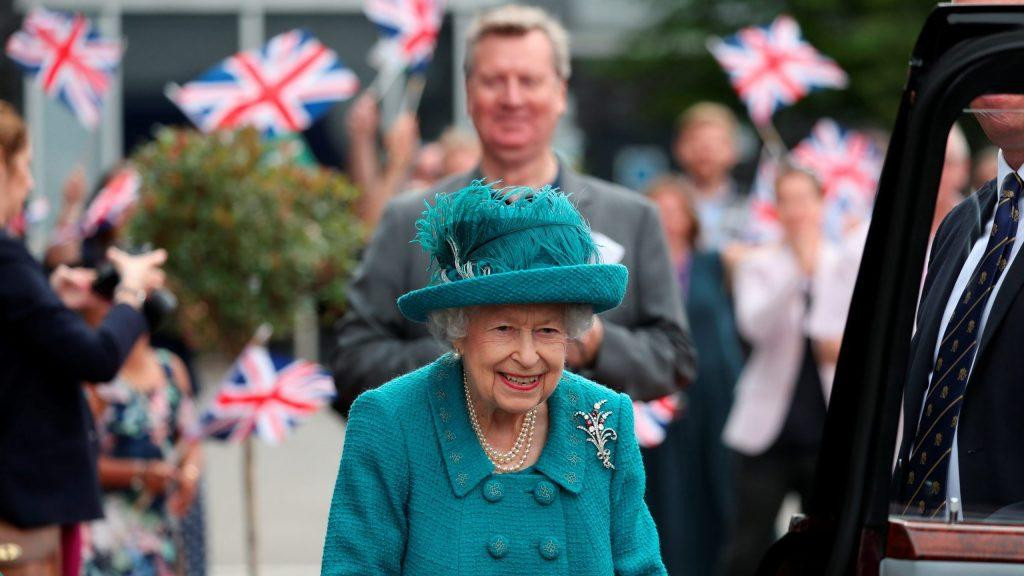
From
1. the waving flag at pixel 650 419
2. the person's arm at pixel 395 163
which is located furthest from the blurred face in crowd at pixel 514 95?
the person's arm at pixel 395 163

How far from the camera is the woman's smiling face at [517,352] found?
291cm

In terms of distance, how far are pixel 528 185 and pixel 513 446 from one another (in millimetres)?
1747

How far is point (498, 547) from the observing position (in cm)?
287

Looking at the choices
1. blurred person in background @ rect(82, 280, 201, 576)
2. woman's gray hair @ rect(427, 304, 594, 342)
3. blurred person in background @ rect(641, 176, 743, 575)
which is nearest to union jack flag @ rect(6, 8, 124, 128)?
blurred person in background @ rect(82, 280, 201, 576)

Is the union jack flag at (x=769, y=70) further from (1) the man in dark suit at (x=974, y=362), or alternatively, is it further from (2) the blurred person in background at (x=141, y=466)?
(1) the man in dark suit at (x=974, y=362)

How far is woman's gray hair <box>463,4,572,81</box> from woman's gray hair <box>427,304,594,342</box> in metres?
1.95

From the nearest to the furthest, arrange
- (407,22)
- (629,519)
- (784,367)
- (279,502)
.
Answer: (629,519) → (784,367) → (407,22) → (279,502)

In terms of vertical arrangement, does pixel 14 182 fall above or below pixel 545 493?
above

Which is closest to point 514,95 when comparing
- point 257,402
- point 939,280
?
point 939,280

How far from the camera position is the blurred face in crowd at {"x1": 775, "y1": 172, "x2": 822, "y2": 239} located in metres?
8.62

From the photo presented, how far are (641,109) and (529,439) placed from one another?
65.0 feet

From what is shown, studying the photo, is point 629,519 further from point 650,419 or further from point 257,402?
point 257,402

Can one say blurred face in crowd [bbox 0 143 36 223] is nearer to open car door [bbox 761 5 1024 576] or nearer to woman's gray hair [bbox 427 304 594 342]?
woman's gray hair [bbox 427 304 594 342]

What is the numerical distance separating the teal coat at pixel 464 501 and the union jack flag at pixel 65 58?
539 cm
